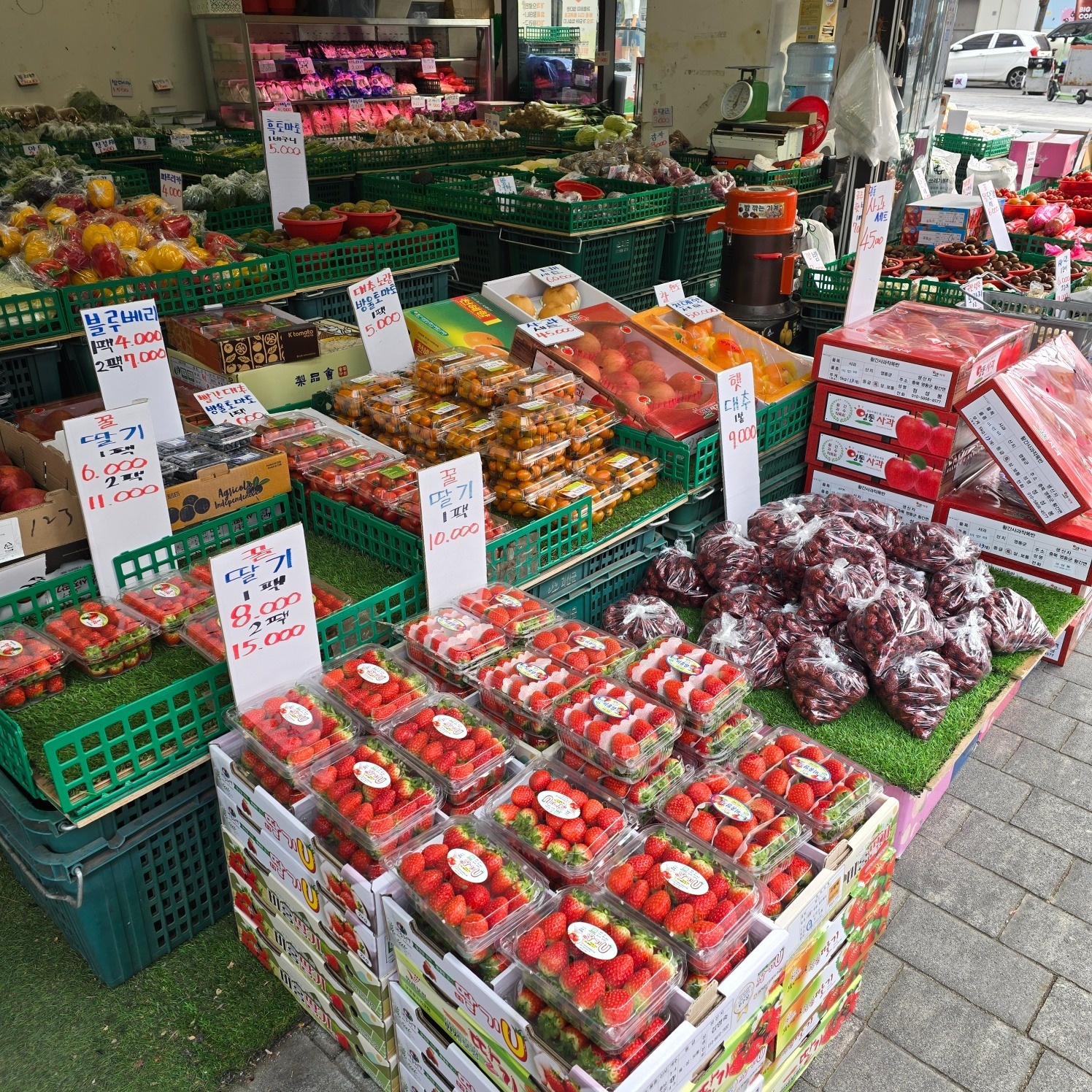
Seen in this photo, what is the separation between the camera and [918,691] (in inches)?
105

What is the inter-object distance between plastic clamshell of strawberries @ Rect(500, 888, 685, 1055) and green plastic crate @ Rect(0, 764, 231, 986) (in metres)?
0.99

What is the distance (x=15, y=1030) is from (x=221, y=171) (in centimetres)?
550

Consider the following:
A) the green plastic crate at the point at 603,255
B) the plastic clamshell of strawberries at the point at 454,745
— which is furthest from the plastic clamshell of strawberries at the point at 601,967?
the green plastic crate at the point at 603,255

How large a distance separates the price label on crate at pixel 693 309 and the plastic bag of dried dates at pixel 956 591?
1482 mm

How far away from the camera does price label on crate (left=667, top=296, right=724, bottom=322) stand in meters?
3.83

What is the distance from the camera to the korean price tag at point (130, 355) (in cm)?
275

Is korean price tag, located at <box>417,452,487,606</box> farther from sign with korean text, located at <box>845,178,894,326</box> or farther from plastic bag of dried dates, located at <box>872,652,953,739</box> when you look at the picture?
sign with korean text, located at <box>845,178,894,326</box>

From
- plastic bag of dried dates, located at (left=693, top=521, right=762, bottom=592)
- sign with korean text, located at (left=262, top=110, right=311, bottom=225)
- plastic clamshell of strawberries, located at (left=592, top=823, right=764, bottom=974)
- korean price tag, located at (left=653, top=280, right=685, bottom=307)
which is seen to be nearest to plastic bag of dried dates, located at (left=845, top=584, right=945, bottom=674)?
plastic bag of dried dates, located at (left=693, top=521, right=762, bottom=592)

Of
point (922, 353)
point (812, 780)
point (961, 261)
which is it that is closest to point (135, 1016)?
point (812, 780)

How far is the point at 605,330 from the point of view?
3.75m

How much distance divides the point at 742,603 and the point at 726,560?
7.4 inches

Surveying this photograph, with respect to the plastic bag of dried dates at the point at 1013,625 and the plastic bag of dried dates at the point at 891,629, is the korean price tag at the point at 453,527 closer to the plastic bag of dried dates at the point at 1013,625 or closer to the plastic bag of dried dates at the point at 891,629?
the plastic bag of dried dates at the point at 891,629

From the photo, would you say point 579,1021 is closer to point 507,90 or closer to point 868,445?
point 868,445

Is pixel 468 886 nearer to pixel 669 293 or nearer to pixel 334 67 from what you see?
pixel 669 293
